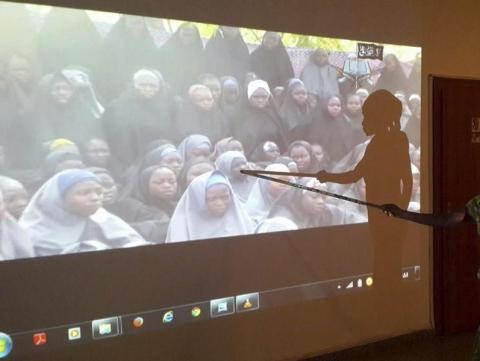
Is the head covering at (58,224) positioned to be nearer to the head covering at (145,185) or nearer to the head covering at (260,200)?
the head covering at (145,185)

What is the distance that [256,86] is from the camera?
2.86 meters

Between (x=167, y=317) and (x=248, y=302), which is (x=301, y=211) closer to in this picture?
(x=248, y=302)

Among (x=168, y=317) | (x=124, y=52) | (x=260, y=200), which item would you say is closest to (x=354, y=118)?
(x=260, y=200)

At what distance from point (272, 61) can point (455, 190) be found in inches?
69.4

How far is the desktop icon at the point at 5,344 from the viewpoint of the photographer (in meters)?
2.29

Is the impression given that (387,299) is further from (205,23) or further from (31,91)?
(31,91)

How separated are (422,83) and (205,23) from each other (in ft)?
5.63

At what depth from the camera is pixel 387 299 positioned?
3.52 meters

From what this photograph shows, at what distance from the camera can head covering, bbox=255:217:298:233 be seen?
9.61 ft

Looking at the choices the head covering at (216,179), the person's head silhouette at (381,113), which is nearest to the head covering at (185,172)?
the head covering at (216,179)

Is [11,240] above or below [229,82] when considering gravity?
below

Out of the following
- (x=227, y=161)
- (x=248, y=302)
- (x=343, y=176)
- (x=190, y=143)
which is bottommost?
(x=248, y=302)

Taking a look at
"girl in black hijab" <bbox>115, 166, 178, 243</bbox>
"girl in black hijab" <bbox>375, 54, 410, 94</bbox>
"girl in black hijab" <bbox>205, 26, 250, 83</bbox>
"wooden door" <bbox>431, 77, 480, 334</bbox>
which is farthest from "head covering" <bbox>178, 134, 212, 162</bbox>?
"wooden door" <bbox>431, 77, 480, 334</bbox>

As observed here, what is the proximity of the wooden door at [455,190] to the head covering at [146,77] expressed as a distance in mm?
2093
